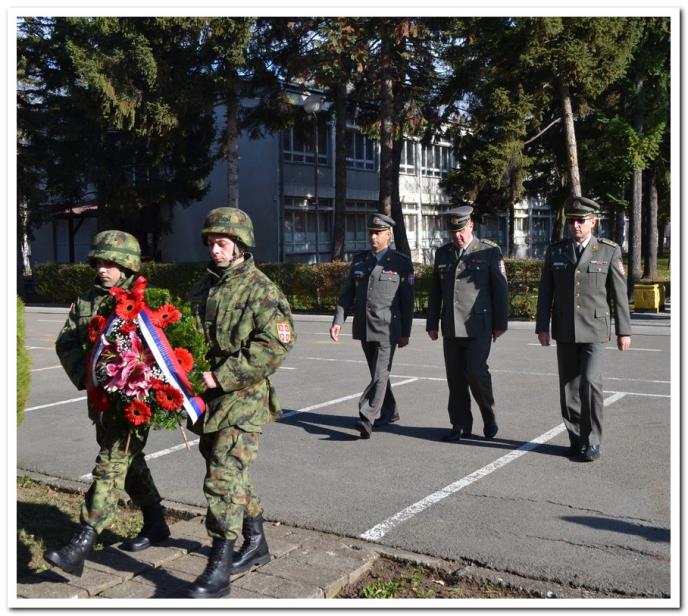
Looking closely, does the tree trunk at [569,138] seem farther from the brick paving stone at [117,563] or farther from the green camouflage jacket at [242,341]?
the brick paving stone at [117,563]

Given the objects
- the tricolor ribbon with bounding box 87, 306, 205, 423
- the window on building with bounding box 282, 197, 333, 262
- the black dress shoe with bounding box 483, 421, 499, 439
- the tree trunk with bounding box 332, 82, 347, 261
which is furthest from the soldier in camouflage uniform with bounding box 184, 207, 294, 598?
the window on building with bounding box 282, 197, 333, 262

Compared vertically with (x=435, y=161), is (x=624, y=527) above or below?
below

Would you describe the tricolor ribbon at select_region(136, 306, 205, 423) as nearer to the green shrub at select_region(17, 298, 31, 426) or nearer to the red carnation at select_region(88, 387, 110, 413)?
the red carnation at select_region(88, 387, 110, 413)

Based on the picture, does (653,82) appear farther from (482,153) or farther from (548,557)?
(548,557)

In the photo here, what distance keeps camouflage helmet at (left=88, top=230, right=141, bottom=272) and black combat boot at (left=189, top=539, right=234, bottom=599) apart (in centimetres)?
164

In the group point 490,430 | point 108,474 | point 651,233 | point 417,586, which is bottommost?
point 417,586

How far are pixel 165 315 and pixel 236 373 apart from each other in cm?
48

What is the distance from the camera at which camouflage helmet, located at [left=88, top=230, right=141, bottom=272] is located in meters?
4.72

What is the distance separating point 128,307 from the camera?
4.24m

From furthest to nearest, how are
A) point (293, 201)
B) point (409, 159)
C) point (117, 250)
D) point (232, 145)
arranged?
point (409, 159)
point (293, 201)
point (232, 145)
point (117, 250)

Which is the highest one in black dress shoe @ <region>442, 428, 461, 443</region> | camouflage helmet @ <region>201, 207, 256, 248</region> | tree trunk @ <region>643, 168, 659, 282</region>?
tree trunk @ <region>643, 168, 659, 282</region>

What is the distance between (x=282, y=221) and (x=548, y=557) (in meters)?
35.1

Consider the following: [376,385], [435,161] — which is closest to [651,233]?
[435,161]

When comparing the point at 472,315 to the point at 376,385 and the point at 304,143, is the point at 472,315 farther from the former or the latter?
the point at 304,143
